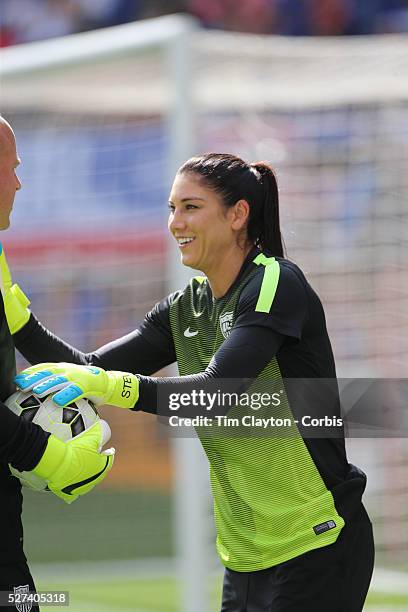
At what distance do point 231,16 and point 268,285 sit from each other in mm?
7883

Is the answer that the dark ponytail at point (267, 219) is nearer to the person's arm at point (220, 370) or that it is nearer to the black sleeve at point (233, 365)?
the person's arm at point (220, 370)

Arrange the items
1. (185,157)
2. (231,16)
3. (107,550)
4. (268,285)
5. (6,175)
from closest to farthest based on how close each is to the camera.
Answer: (268,285) < (6,175) < (185,157) < (107,550) < (231,16)

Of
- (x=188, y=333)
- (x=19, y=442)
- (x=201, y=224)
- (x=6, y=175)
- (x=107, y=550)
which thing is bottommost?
(x=107, y=550)

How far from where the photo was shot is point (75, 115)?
19.1 ft

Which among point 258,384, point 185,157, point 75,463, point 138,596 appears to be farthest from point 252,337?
point 138,596

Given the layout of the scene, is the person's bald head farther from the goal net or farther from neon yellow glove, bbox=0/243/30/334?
the goal net

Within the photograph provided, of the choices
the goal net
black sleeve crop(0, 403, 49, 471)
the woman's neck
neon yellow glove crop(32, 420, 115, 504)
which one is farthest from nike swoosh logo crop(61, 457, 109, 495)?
the goal net

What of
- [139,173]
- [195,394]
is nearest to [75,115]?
[139,173]

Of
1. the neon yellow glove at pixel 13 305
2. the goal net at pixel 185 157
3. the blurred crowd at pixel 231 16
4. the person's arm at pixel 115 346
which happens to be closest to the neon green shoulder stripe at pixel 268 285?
the person's arm at pixel 115 346

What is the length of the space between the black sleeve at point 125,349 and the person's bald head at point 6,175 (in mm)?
409

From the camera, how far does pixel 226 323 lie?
2789 mm

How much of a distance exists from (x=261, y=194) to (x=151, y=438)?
3.49 m

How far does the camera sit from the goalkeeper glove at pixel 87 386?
2.56m

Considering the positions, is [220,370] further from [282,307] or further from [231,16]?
[231,16]
